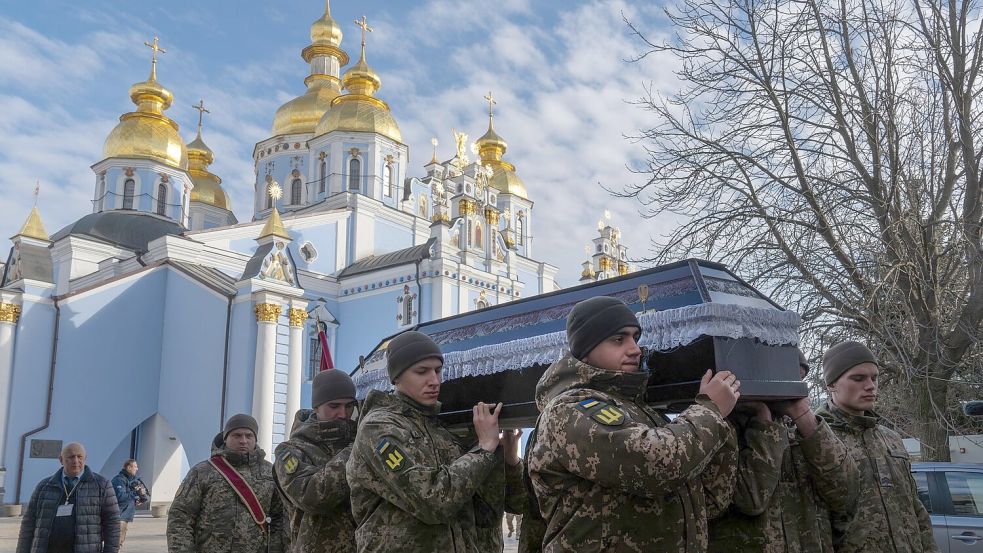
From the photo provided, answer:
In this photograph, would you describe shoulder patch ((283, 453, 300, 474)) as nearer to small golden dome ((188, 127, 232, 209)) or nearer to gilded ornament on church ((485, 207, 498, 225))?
gilded ornament on church ((485, 207, 498, 225))

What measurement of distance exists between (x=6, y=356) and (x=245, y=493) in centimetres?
1883

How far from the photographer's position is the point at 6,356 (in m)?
21.1

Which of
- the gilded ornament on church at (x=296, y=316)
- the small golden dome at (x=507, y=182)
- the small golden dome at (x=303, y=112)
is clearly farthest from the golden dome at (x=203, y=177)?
the gilded ornament on church at (x=296, y=316)

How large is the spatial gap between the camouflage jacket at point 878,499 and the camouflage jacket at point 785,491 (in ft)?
0.40

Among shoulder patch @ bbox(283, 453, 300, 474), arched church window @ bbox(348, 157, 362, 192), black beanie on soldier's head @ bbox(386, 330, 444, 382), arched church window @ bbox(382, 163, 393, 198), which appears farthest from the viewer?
arched church window @ bbox(382, 163, 393, 198)

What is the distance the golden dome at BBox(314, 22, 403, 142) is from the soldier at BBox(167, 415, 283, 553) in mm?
27725

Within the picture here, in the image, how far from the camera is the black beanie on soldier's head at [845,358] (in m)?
3.81

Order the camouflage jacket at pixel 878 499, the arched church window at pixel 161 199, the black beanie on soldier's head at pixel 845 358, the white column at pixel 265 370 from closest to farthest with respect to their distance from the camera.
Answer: the camouflage jacket at pixel 878 499 < the black beanie on soldier's head at pixel 845 358 < the white column at pixel 265 370 < the arched church window at pixel 161 199

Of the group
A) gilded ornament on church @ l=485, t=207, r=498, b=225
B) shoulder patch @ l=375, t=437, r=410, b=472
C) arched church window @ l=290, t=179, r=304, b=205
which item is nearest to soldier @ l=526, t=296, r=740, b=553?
shoulder patch @ l=375, t=437, r=410, b=472

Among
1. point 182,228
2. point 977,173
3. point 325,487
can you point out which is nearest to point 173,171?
point 182,228

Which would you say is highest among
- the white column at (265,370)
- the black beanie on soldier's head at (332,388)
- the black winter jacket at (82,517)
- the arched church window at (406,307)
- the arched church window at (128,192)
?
the arched church window at (128,192)

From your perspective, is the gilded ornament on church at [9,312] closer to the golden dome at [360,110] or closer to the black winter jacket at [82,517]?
the golden dome at [360,110]

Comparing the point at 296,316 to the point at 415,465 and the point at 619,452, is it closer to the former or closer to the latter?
the point at 415,465

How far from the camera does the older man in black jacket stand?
236 inches
